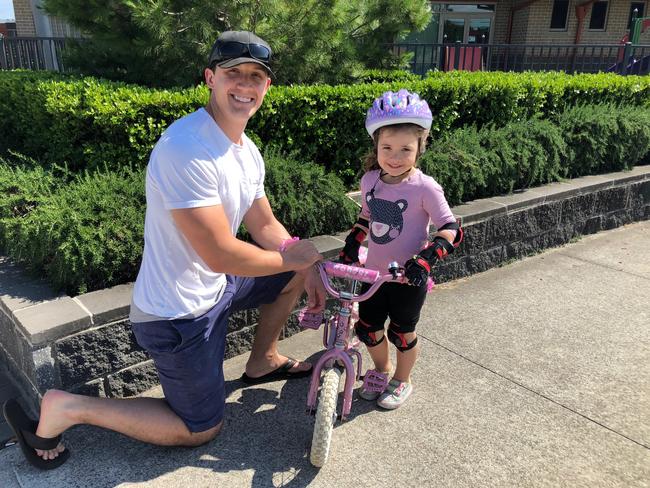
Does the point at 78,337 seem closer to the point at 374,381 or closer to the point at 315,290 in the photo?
the point at 315,290

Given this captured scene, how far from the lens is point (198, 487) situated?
2.37 m

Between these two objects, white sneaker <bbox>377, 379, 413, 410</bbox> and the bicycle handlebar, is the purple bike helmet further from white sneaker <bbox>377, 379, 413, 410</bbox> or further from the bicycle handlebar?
white sneaker <bbox>377, 379, 413, 410</bbox>

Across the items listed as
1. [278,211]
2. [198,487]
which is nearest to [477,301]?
[278,211]

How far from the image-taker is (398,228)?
2740 mm

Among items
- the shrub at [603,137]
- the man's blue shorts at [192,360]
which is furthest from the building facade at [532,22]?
the man's blue shorts at [192,360]

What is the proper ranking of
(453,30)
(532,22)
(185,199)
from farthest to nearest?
(453,30) < (532,22) < (185,199)

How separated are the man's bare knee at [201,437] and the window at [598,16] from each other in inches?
908

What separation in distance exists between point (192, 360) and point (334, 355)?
0.63 m

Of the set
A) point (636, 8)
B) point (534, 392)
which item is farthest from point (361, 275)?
point (636, 8)

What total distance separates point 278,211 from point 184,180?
1620 millimetres

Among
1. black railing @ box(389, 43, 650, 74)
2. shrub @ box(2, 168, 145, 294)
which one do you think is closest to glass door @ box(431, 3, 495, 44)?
black railing @ box(389, 43, 650, 74)

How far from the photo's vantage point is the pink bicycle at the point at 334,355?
2.37m

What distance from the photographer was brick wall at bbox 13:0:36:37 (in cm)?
1619

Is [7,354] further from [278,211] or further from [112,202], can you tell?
[278,211]
